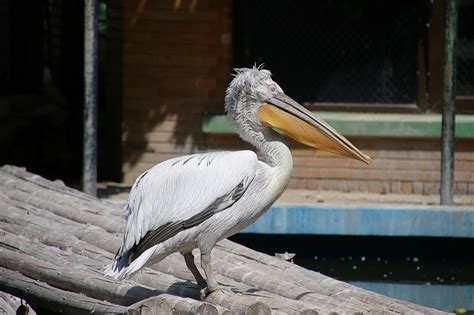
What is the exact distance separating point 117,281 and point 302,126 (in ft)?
3.71

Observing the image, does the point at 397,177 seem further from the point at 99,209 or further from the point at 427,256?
the point at 99,209

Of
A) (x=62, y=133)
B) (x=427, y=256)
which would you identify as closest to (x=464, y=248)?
(x=427, y=256)

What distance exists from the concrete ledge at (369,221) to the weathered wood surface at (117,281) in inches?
71.1

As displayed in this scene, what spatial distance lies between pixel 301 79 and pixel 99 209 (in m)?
3.38

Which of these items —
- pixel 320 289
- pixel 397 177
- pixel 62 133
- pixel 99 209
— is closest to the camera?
pixel 320 289

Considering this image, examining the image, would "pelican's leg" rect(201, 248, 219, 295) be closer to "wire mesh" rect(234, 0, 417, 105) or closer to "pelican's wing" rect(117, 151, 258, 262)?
"pelican's wing" rect(117, 151, 258, 262)

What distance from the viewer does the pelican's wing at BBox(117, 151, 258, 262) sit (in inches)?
195

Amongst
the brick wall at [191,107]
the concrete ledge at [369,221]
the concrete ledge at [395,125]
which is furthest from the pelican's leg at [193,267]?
the brick wall at [191,107]

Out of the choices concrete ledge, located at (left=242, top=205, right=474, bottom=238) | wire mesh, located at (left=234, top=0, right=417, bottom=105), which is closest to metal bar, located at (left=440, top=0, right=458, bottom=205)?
concrete ledge, located at (left=242, top=205, right=474, bottom=238)

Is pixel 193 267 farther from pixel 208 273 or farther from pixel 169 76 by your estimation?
pixel 169 76

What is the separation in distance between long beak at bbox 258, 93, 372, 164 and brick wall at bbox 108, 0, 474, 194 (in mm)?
4425

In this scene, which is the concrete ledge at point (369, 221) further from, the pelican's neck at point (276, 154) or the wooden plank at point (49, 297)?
the pelican's neck at point (276, 154)

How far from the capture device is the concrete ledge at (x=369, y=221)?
832 cm

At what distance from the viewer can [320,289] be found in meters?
5.41
